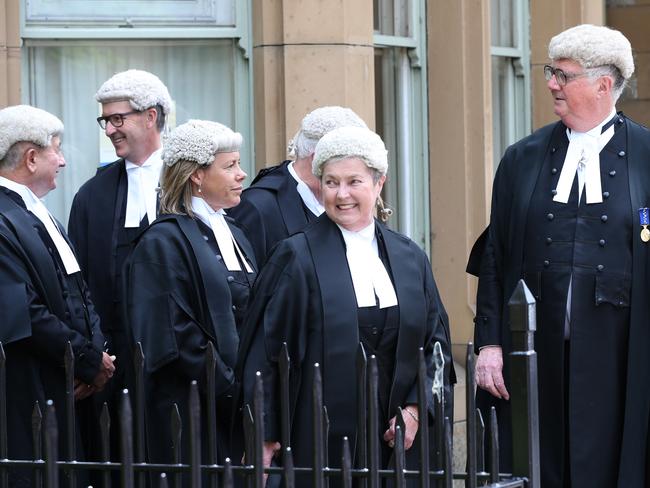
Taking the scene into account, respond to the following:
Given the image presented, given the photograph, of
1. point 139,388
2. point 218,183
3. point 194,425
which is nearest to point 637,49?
point 218,183

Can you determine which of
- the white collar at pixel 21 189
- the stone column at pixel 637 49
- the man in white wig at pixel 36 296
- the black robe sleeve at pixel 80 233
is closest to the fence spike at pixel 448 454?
the man in white wig at pixel 36 296

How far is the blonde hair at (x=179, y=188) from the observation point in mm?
6207

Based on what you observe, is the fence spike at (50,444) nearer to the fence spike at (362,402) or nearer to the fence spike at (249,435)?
the fence spike at (249,435)

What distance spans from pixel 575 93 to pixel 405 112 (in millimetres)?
3309

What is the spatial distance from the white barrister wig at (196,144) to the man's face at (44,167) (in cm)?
43

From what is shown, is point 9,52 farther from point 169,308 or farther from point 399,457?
point 399,457

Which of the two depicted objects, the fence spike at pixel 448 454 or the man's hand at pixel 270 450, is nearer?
the fence spike at pixel 448 454

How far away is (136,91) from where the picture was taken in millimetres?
6883

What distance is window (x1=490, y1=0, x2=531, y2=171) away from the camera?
10.5 metres

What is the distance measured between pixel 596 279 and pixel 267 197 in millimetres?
1470

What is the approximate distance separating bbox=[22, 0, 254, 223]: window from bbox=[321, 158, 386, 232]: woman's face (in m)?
2.79

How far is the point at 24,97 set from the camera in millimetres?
7938

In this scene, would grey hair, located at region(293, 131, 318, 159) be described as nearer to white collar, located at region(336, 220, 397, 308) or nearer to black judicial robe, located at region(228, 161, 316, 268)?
black judicial robe, located at region(228, 161, 316, 268)

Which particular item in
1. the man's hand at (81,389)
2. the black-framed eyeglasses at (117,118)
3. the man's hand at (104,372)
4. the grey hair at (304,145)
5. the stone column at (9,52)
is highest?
the stone column at (9,52)
